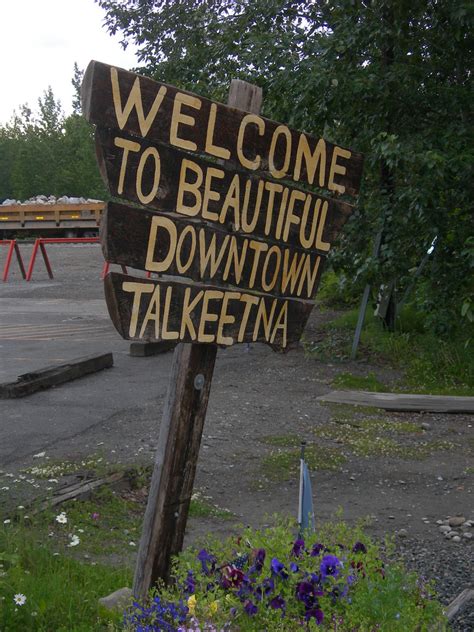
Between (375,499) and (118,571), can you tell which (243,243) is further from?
(375,499)

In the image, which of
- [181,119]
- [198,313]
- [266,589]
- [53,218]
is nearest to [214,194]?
[181,119]

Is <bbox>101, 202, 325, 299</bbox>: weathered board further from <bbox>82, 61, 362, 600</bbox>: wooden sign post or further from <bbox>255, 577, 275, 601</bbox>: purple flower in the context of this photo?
<bbox>255, 577, 275, 601</bbox>: purple flower

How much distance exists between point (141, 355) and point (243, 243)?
8.70 meters

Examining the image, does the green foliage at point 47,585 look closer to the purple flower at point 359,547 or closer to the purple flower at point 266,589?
the purple flower at point 266,589

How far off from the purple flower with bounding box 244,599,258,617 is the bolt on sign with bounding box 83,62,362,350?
1.08 metres

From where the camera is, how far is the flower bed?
2.95 meters

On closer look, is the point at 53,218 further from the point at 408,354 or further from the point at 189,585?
the point at 189,585

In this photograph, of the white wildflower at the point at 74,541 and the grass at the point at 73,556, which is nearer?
the grass at the point at 73,556

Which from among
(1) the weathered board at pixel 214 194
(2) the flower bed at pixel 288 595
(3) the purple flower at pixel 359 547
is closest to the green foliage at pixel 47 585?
(2) the flower bed at pixel 288 595

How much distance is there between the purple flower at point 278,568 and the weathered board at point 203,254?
1215 millimetres

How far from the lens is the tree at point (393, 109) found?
372 inches

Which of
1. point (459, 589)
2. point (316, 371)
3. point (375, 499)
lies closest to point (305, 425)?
point (375, 499)

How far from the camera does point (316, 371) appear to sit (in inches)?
460

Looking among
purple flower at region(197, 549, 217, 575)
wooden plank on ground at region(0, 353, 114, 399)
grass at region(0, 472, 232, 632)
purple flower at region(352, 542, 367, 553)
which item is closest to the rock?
grass at region(0, 472, 232, 632)
